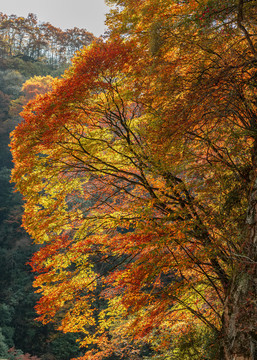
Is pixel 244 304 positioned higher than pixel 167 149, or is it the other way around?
pixel 167 149

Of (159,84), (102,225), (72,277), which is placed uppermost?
(159,84)

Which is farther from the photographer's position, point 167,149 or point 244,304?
point 167,149

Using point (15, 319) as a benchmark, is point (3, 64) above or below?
above

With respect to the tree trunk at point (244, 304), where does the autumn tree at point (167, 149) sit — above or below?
above

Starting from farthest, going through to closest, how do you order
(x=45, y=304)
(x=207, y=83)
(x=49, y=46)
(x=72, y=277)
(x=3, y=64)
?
(x=49, y=46), (x=3, y=64), (x=72, y=277), (x=45, y=304), (x=207, y=83)

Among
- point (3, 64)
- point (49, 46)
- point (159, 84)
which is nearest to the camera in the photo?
point (159, 84)

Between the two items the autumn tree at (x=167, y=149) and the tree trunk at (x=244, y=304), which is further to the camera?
the autumn tree at (x=167, y=149)

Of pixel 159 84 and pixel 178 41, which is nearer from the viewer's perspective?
pixel 178 41

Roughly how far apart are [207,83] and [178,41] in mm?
723

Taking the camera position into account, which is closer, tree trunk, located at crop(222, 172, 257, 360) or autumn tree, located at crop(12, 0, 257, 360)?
tree trunk, located at crop(222, 172, 257, 360)

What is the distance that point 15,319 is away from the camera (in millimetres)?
13758

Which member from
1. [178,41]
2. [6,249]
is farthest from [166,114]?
[6,249]

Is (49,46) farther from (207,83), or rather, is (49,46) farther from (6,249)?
(207,83)

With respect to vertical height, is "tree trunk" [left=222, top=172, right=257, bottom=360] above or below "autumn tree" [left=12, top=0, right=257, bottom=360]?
below
